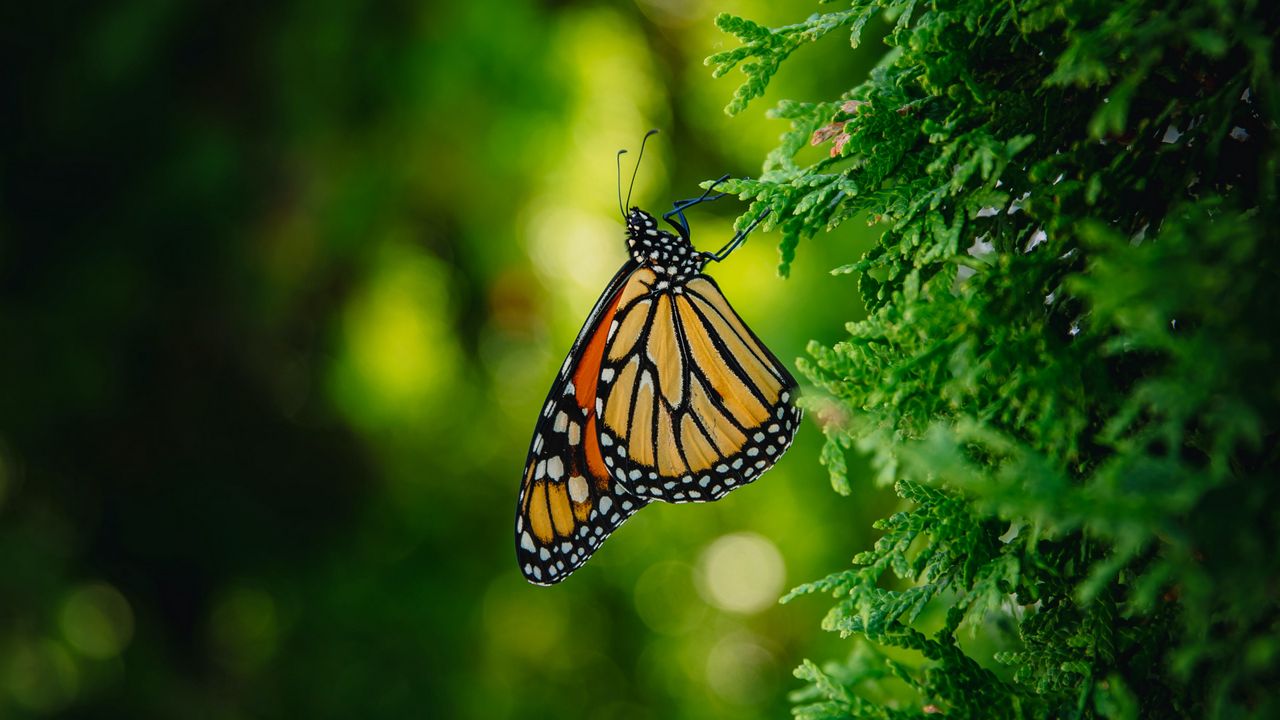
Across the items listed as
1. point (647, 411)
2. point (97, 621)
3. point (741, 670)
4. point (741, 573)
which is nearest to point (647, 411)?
point (647, 411)

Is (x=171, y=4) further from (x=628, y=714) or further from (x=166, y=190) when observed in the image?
(x=628, y=714)

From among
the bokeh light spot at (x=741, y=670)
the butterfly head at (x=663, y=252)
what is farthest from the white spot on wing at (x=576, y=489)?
the bokeh light spot at (x=741, y=670)

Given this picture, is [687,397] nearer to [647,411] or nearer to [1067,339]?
[647,411]

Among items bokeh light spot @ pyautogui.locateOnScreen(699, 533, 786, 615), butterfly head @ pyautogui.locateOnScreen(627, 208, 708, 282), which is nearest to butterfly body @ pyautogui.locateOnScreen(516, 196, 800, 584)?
butterfly head @ pyautogui.locateOnScreen(627, 208, 708, 282)

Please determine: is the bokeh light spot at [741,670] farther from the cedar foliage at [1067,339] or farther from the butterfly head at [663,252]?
the cedar foliage at [1067,339]

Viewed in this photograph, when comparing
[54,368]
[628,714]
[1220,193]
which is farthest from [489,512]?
[1220,193]
